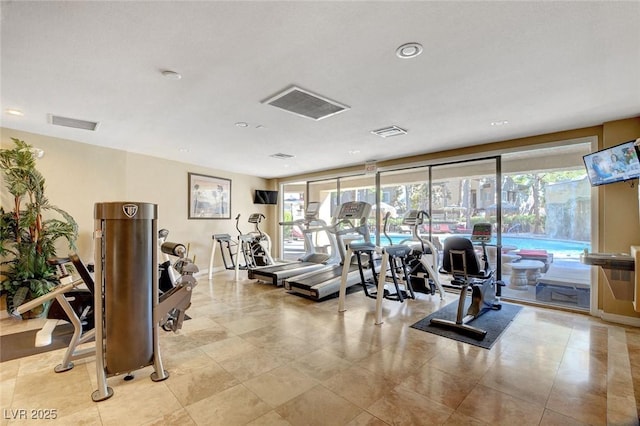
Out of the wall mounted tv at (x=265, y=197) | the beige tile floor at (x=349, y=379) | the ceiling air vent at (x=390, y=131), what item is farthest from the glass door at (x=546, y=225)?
the wall mounted tv at (x=265, y=197)

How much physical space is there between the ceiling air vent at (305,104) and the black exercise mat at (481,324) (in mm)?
2837

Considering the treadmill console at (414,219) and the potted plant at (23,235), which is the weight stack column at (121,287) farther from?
the treadmill console at (414,219)

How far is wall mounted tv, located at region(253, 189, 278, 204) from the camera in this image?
827 cm

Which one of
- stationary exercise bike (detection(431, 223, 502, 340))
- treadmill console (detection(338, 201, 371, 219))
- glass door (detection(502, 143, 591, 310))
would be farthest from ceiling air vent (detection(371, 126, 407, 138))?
glass door (detection(502, 143, 591, 310))

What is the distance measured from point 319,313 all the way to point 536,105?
3.71 metres

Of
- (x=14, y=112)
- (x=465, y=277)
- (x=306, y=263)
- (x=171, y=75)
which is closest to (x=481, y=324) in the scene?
(x=465, y=277)

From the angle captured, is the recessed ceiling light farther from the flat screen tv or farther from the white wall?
the flat screen tv

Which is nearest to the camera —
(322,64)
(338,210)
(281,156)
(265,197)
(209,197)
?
(322,64)

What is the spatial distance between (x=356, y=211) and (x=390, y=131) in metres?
1.51

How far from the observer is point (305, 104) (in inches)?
126

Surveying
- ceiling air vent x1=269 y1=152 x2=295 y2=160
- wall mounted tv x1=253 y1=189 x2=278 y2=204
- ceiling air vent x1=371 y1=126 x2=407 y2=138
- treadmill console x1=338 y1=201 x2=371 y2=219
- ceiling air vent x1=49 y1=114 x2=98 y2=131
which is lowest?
treadmill console x1=338 y1=201 x2=371 y2=219

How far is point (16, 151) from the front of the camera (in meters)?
3.74

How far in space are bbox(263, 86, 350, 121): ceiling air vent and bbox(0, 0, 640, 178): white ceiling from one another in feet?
0.37

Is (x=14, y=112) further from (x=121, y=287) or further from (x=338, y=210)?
(x=338, y=210)
